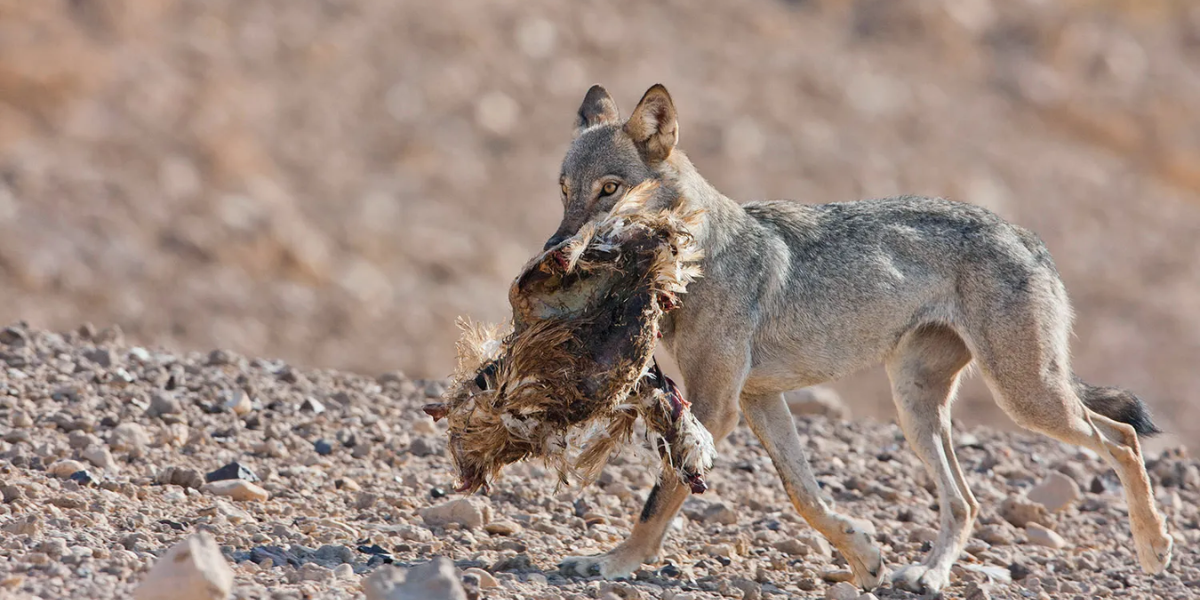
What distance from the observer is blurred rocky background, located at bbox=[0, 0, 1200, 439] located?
67.2 feet

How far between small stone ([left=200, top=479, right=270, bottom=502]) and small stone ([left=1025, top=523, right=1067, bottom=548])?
4849mm

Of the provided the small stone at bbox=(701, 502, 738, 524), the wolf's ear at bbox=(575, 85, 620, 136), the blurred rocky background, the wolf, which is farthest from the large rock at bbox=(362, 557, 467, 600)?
the blurred rocky background

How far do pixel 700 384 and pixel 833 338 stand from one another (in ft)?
3.43

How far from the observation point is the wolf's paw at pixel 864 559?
7648 mm

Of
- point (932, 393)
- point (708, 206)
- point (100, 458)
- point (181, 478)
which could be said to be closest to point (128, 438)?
point (100, 458)

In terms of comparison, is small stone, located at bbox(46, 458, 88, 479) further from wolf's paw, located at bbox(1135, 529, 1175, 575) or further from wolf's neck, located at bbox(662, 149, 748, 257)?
wolf's paw, located at bbox(1135, 529, 1175, 575)

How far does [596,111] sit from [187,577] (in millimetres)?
4403

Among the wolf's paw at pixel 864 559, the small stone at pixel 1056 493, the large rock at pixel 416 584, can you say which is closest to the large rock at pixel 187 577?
the large rock at pixel 416 584

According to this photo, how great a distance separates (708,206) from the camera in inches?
323

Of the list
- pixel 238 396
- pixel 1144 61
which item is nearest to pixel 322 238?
pixel 238 396

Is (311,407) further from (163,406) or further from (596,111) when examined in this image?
(596,111)

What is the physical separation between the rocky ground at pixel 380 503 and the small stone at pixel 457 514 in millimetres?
11

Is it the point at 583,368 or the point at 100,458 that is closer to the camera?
the point at 583,368

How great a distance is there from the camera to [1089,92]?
31234 millimetres
